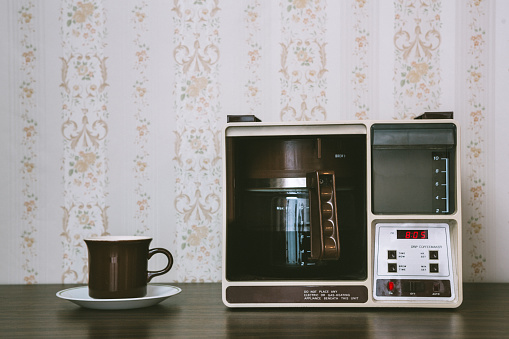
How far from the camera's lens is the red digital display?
3.30 feet

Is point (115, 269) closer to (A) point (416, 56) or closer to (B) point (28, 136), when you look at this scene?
(B) point (28, 136)

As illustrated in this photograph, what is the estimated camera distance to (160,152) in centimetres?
139

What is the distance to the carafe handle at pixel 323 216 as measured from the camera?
95 centimetres

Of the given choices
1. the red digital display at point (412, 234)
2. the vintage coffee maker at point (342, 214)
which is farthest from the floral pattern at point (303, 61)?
the red digital display at point (412, 234)

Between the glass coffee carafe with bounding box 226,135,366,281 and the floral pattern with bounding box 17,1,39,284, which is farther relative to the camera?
the floral pattern with bounding box 17,1,39,284

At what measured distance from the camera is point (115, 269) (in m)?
1.03

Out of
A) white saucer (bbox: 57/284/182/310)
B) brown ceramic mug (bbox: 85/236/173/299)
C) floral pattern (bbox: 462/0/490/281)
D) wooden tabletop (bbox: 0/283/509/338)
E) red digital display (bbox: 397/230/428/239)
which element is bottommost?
wooden tabletop (bbox: 0/283/509/338)

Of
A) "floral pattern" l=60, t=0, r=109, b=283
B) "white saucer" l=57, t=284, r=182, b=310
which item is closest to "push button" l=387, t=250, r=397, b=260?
"white saucer" l=57, t=284, r=182, b=310

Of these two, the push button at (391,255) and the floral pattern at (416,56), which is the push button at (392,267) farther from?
the floral pattern at (416,56)

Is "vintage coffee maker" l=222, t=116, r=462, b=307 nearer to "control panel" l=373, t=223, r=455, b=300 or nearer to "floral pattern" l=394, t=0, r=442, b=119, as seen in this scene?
"control panel" l=373, t=223, r=455, b=300

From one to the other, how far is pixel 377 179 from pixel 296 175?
0.16 meters

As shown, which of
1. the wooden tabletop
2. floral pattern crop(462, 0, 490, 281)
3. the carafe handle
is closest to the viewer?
the wooden tabletop

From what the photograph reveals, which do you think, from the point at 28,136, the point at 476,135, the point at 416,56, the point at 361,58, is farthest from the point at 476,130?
the point at 28,136

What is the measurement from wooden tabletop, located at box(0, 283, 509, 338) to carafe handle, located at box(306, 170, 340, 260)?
0.40 feet
